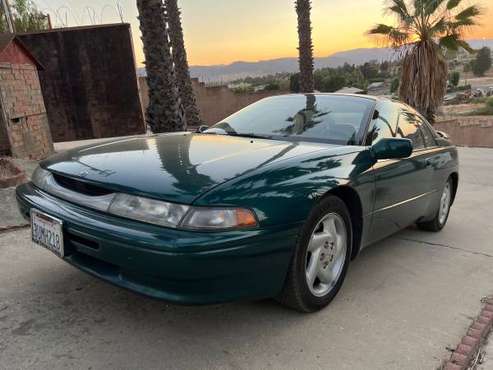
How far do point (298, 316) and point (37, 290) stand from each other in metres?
1.76

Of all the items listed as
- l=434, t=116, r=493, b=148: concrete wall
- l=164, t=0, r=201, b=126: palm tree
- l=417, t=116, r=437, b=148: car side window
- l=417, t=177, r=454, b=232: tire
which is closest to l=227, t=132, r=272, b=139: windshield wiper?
l=417, t=116, r=437, b=148: car side window

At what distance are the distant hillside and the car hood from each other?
37.7 feet

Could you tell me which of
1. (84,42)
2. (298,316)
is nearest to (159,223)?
(298,316)

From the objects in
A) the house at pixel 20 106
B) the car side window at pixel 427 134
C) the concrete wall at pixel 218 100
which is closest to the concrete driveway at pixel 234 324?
the car side window at pixel 427 134

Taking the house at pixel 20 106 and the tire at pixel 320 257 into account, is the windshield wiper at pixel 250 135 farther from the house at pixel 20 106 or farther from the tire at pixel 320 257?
the house at pixel 20 106

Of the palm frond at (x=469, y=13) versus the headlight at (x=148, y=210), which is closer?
the headlight at (x=148, y=210)

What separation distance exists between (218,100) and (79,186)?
660 inches

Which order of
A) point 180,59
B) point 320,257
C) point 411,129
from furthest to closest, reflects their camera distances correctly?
1. point 180,59
2. point 411,129
3. point 320,257

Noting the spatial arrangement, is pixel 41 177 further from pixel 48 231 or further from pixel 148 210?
pixel 148 210

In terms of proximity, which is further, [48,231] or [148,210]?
[48,231]

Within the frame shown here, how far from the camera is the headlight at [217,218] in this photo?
7.14ft

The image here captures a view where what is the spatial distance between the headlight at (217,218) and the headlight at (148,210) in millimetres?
50

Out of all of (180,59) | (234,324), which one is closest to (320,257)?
(234,324)

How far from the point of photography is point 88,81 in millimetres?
10070
